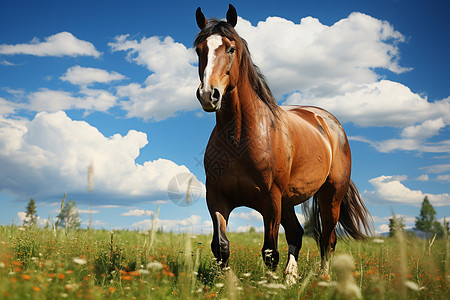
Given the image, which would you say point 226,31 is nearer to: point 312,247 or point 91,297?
point 91,297

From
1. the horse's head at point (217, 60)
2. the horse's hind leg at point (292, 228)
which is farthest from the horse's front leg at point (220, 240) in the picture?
the horse's hind leg at point (292, 228)

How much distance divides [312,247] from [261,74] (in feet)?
20.2

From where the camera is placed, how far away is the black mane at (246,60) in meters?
4.44

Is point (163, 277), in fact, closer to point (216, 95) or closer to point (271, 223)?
point (271, 223)

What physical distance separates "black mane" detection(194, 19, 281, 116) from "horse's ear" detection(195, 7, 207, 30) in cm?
33

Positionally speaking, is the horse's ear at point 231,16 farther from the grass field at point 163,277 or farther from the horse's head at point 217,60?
the grass field at point 163,277

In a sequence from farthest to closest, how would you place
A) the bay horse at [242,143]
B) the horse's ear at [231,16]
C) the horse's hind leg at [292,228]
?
1. the horse's hind leg at [292,228]
2. the horse's ear at [231,16]
3. the bay horse at [242,143]

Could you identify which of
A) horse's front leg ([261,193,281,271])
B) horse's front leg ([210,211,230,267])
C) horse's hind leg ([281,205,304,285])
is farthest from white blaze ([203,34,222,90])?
horse's hind leg ([281,205,304,285])

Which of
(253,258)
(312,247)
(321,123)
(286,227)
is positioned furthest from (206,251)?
(312,247)

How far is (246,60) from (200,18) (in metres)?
0.89

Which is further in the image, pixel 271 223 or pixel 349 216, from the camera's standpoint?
pixel 349 216

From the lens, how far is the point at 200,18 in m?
4.94

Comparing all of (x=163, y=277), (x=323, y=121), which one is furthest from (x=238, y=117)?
(x=323, y=121)

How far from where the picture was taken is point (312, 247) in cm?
980
